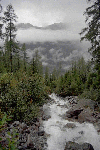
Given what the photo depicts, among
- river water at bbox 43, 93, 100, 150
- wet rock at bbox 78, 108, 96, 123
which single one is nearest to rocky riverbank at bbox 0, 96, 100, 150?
wet rock at bbox 78, 108, 96, 123

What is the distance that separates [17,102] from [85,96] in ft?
23.0

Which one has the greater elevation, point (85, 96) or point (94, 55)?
point (94, 55)

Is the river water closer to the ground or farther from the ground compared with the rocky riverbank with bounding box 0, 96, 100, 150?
closer to the ground

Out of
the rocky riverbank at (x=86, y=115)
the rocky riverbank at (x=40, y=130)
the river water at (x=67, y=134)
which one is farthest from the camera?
the rocky riverbank at (x=86, y=115)

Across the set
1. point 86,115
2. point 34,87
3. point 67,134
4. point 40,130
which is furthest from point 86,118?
point 34,87

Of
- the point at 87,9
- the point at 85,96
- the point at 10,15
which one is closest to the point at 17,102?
the point at 85,96

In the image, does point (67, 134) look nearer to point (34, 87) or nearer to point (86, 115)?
point (86, 115)

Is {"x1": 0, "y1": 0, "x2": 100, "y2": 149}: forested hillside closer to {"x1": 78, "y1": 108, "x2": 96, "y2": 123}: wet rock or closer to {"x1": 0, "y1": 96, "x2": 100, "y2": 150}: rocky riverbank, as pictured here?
{"x1": 0, "y1": 96, "x2": 100, "y2": 150}: rocky riverbank

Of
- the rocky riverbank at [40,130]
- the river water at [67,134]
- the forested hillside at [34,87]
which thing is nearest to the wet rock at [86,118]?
the rocky riverbank at [40,130]

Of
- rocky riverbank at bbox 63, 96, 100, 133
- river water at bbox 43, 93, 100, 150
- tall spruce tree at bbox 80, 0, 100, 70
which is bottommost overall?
river water at bbox 43, 93, 100, 150

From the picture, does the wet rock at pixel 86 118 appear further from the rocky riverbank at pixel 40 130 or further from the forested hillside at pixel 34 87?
the forested hillside at pixel 34 87

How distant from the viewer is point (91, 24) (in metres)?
10.2

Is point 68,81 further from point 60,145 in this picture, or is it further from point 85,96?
point 60,145

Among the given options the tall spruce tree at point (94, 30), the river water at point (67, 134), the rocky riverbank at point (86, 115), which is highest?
the tall spruce tree at point (94, 30)
